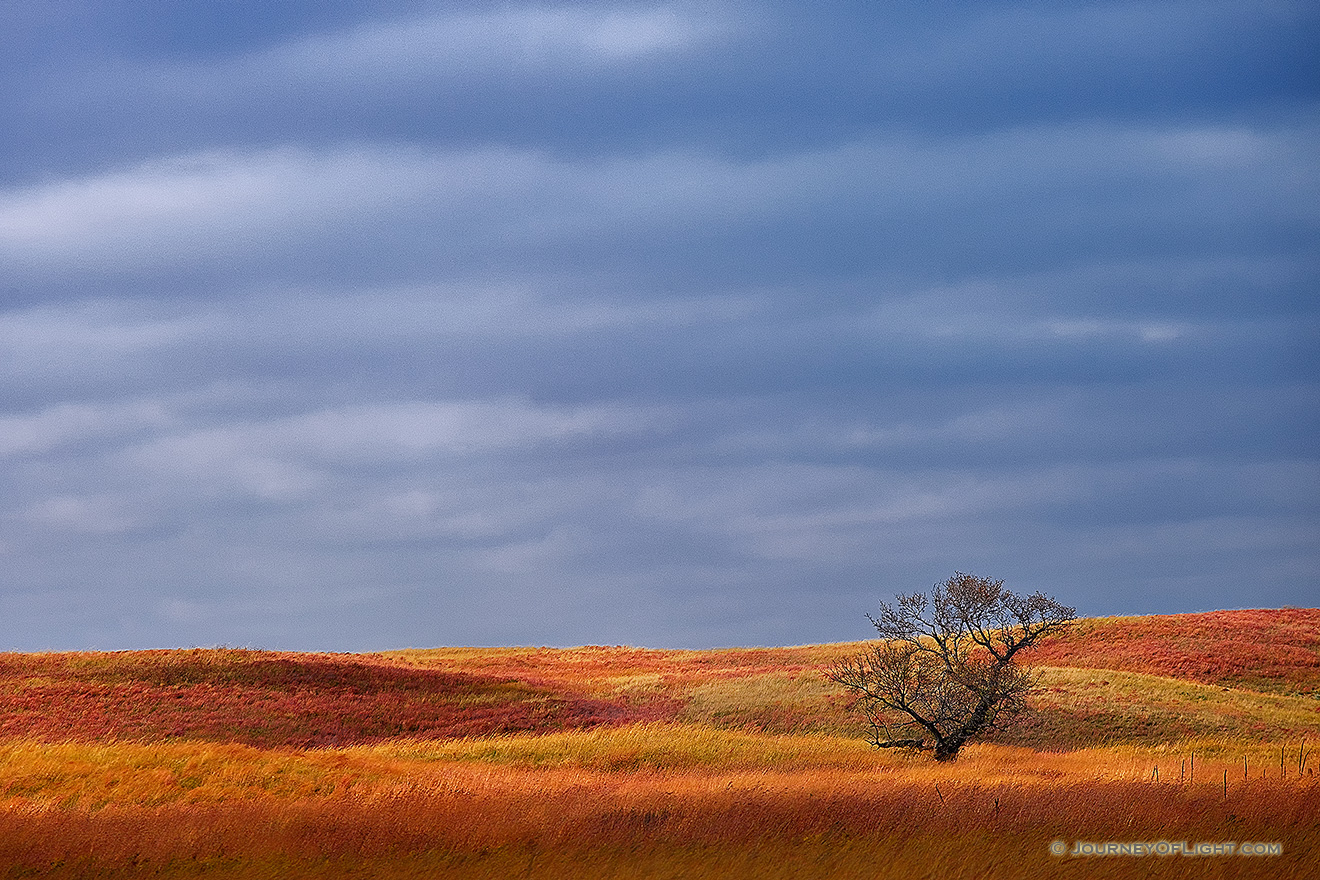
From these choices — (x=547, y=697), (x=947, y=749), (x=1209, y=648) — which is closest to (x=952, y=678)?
(x=947, y=749)

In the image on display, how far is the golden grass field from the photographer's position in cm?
1249

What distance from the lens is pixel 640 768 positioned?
29.7 metres

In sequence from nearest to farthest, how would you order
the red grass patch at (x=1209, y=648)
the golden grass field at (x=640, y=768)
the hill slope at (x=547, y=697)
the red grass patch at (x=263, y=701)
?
the golden grass field at (x=640, y=768) < the red grass patch at (x=263, y=701) < the hill slope at (x=547, y=697) < the red grass patch at (x=1209, y=648)

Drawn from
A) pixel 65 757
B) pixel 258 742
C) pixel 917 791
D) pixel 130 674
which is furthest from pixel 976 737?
pixel 130 674

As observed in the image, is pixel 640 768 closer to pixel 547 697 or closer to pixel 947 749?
pixel 947 749

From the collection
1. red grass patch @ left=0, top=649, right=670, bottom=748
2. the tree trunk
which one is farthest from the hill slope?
the tree trunk

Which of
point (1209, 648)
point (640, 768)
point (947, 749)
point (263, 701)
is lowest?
point (947, 749)

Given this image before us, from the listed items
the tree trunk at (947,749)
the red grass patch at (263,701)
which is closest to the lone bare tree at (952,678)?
the tree trunk at (947,749)

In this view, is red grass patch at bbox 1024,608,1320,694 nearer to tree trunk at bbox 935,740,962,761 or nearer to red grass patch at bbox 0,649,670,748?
tree trunk at bbox 935,740,962,761

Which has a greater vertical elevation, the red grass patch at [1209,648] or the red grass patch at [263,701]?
the red grass patch at [263,701]

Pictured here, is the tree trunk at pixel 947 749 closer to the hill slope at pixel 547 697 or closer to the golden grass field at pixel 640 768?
the golden grass field at pixel 640 768

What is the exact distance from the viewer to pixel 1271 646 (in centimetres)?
5672

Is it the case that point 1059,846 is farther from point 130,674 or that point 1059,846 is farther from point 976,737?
point 130,674

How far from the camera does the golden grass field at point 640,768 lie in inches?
492
